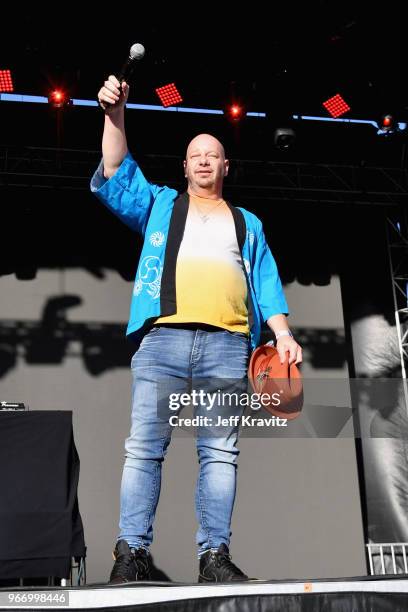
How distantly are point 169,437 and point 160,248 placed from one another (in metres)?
0.56

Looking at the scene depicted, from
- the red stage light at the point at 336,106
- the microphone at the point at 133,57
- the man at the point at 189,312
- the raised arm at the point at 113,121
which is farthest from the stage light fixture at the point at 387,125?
the microphone at the point at 133,57

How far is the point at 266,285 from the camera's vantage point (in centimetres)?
224

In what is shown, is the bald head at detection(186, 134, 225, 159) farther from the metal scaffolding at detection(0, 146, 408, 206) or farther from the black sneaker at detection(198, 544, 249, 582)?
the metal scaffolding at detection(0, 146, 408, 206)

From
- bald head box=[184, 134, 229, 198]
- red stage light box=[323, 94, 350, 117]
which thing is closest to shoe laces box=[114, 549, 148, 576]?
bald head box=[184, 134, 229, 198]

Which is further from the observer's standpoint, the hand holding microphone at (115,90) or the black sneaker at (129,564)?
the hand holding microphone at (115,90)

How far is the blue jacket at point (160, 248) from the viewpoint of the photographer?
6.79 feet

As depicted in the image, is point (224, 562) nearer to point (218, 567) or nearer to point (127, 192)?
point (218, 567)

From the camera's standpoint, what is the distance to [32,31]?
5.65 meters

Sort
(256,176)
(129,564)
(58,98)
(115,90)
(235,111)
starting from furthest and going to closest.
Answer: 1. (256,176)
2. (235,111)
3. (58,98)
4. (115,90)
5. (129,564)

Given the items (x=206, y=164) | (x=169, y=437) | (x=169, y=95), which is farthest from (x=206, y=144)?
(x=169, y=95)

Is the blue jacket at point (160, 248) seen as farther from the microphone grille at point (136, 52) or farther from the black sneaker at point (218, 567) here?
the black sneaker at point (218, 567)

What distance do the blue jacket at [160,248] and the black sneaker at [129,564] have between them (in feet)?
1.97

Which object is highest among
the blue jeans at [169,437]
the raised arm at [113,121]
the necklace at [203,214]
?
the raised arm at [113,121]

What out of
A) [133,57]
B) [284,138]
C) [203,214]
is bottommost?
[203,214]
